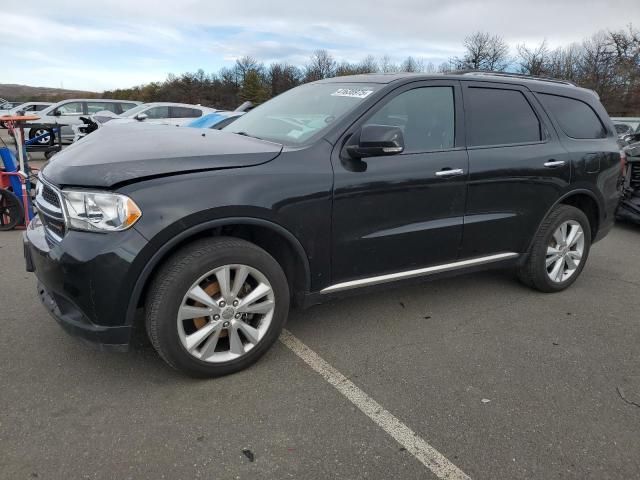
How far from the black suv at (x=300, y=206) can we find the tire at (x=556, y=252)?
0.05 ft

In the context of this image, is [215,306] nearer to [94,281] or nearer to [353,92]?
[94,281]

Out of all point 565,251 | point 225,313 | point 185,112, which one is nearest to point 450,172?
point 565,251

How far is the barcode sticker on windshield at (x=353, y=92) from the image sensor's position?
3.29 meters

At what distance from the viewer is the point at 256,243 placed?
3.00 m

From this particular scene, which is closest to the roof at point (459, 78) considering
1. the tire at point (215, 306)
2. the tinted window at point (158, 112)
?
the tire at point (215, 306)

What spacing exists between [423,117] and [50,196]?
242 cm

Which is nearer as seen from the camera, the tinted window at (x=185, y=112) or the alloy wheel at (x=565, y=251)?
the alloy wheel at (x=565, y=251)

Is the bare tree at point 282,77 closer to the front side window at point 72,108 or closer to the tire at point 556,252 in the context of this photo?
the front side window at point 72,108

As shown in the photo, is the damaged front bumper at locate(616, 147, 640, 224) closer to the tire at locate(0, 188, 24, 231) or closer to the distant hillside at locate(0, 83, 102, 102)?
the tire at locate(0, 188, 24, 231)

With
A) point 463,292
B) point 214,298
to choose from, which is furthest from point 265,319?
point 463,292

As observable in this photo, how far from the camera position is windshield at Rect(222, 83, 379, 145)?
10.5ft

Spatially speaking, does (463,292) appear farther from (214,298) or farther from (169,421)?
(169,421)

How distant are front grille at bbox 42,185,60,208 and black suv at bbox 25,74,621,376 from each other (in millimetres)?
11

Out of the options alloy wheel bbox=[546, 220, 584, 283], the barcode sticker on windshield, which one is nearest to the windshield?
the barcode sticker on windshield
